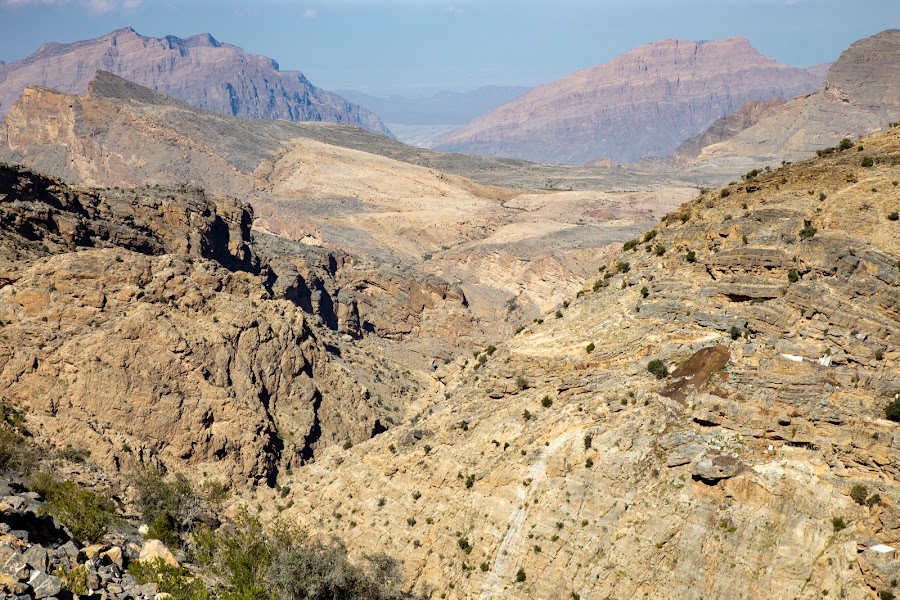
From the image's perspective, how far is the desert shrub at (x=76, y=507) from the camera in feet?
102

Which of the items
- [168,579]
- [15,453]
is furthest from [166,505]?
[168,579]

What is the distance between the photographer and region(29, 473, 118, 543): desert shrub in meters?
31.1

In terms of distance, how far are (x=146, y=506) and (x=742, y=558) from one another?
24626 mm

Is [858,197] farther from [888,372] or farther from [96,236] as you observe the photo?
[96,236]

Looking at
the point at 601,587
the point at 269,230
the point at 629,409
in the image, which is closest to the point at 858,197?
the point at 629,409

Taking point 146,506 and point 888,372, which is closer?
point 888,372

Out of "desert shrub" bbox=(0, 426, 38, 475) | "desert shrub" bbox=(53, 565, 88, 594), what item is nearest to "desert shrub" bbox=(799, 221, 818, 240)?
"desert shrub" bbox=(53, 565, 88, 594)

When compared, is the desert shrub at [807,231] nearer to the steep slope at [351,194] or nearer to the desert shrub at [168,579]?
the desert shrub at [168,579]

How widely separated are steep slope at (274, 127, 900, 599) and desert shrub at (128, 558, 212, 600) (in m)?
11.2

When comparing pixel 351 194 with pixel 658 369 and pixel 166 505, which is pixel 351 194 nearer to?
pixel 166 505

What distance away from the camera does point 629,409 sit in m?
35.5

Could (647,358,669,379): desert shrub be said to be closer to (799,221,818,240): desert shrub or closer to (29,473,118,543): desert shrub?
(799,221,818,240): desert shrub

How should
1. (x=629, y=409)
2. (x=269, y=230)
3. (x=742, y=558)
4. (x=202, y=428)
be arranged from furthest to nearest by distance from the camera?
(x=269, y=230)
(x=202, y=428)
(x=629, y=409)
(x=742, y=558)

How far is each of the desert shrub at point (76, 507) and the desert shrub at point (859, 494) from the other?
25.3 metres
